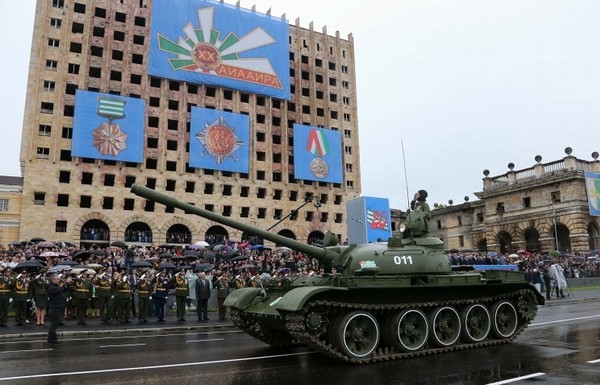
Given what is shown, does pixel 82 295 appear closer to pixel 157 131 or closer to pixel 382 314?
pixel 382 314

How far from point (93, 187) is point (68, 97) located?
990cm

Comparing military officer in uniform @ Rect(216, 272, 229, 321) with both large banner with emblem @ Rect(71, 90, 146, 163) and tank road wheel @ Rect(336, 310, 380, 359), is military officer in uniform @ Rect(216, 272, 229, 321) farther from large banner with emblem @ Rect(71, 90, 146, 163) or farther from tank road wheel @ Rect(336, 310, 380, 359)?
large banner with emblem @ Rect(71, 90, 146, 163)

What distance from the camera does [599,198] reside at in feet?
136

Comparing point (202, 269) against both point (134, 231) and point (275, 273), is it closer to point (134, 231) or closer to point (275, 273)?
point (275, 273)

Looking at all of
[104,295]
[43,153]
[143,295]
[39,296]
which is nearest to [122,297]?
[104,295]

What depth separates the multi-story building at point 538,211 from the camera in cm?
4206

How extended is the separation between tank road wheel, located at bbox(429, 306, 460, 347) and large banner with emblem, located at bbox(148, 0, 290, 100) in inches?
1895

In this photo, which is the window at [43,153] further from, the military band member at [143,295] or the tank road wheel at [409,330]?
the tank road wheel at [409,330]

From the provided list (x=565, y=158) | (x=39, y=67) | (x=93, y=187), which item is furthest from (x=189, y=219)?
(x=565, y=158)

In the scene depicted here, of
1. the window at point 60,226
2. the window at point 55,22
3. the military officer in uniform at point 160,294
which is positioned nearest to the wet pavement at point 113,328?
the military officer in uniform at point 160,294

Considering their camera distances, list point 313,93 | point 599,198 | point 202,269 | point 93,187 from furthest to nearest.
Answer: point 313,93, point 93,187, point 599,198, point 202,269

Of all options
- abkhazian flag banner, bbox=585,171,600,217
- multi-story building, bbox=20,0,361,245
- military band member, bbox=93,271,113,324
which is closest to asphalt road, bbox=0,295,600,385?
military band member, bbox=93,271,113,324

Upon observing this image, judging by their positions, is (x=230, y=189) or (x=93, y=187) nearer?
(x=93, y=187)

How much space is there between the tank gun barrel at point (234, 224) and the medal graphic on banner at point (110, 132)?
4048cm
